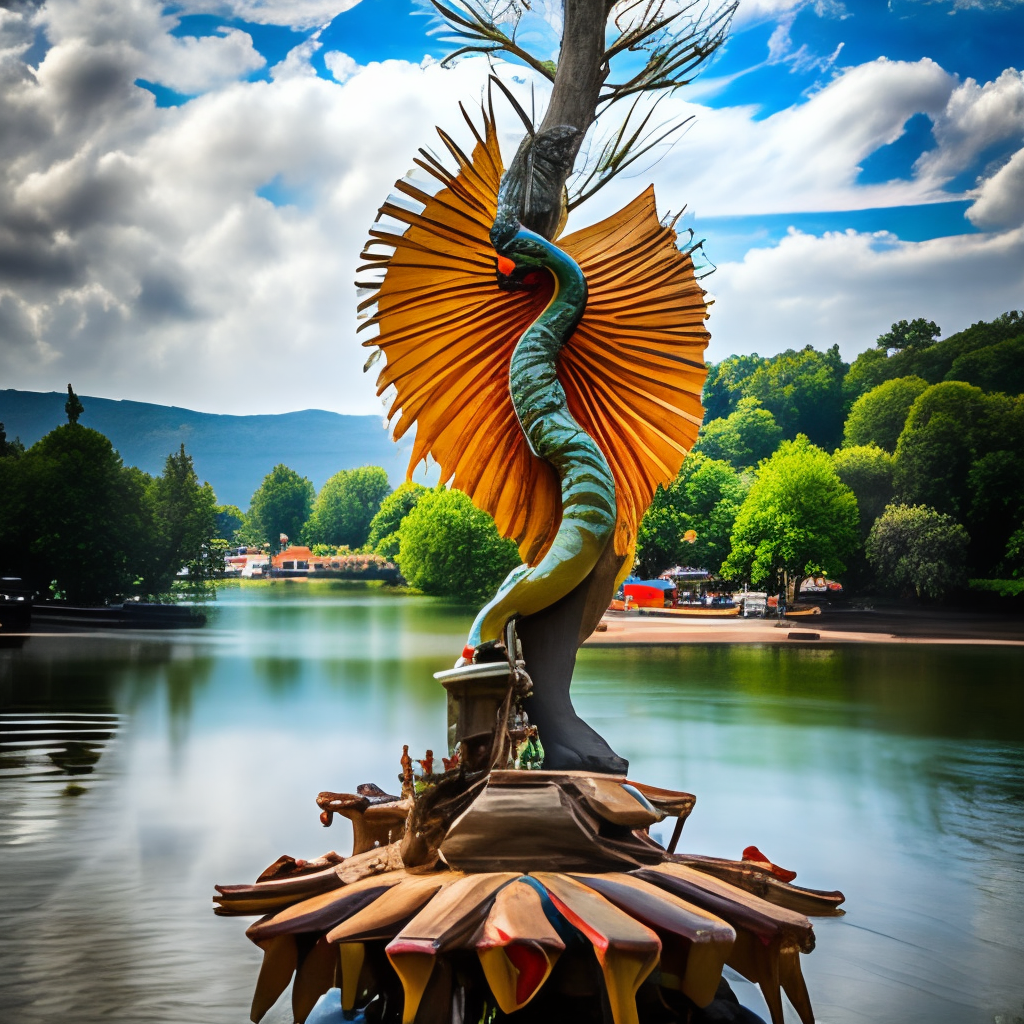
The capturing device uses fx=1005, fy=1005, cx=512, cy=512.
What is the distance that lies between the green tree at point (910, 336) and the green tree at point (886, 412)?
419 cm

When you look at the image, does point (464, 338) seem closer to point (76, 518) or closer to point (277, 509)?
point (76, 518)

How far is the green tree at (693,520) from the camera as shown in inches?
1522

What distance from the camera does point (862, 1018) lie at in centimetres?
497

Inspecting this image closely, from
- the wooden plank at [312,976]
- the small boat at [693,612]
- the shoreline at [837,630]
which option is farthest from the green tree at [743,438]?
the wooden plank at [312,976]

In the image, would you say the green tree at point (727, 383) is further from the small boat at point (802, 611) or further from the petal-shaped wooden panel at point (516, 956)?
the petal-shaped wooden panel at point (516, 956)

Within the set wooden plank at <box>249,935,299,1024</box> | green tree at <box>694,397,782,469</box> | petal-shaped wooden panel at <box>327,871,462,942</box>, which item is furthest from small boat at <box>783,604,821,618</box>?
wooden plank at <box>249,935,299,1024</box>

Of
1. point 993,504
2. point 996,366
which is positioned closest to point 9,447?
point 993,504

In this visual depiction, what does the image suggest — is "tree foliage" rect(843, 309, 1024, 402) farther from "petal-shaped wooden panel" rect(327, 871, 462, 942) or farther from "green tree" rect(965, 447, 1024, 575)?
"petal-shaped wooden panel" rect(327, 871, 462, 942)

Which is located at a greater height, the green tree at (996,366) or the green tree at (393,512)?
the green tree at (996,366)

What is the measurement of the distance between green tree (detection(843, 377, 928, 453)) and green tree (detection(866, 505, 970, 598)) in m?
6.10

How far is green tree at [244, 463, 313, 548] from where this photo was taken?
2584 inches

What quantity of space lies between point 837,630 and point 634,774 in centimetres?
2265

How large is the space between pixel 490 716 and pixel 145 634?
86.5ft

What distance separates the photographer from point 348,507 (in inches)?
2808
